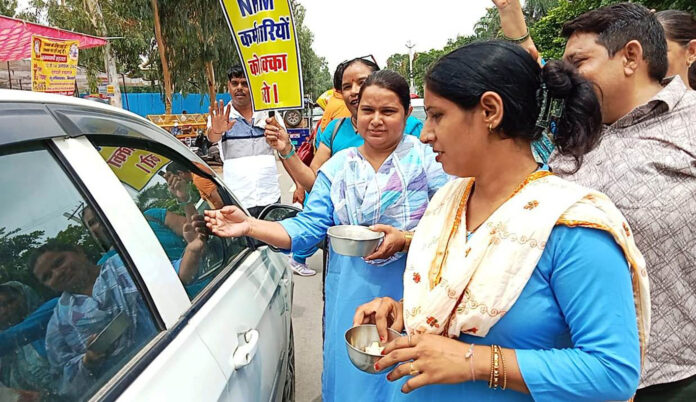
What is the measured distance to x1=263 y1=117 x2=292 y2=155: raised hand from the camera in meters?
2.31

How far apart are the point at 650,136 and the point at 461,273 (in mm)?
742

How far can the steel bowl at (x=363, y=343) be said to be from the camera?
1131 millimetres

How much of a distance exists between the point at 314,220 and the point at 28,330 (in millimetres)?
1174

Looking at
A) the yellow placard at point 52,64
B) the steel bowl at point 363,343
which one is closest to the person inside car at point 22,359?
the steel bowl at point 363,343

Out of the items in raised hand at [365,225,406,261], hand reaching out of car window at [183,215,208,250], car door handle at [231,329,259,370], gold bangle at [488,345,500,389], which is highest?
hand reaching out of car window at [183,215,208,250]

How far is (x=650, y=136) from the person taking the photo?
1.32m

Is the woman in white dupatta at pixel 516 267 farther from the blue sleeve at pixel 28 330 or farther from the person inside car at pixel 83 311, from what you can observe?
the blue sleeve at pixel 28 330

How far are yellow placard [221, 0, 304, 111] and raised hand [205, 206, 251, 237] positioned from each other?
2.09 ft

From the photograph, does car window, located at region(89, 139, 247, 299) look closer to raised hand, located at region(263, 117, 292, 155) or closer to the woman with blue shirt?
raised hand, located at region(263, 117, 292, 155)

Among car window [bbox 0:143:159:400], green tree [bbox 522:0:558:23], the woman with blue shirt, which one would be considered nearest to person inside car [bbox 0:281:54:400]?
car window [bbox 0:143:159:400]

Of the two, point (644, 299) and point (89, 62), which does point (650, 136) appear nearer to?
point (644, 299)

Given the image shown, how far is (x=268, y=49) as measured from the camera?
2145 millimetres

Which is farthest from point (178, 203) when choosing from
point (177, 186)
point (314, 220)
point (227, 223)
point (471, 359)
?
point (471, 359)

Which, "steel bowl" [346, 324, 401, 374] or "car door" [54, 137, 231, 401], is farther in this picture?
"steel bowl" [346, 324, 401, 374]
